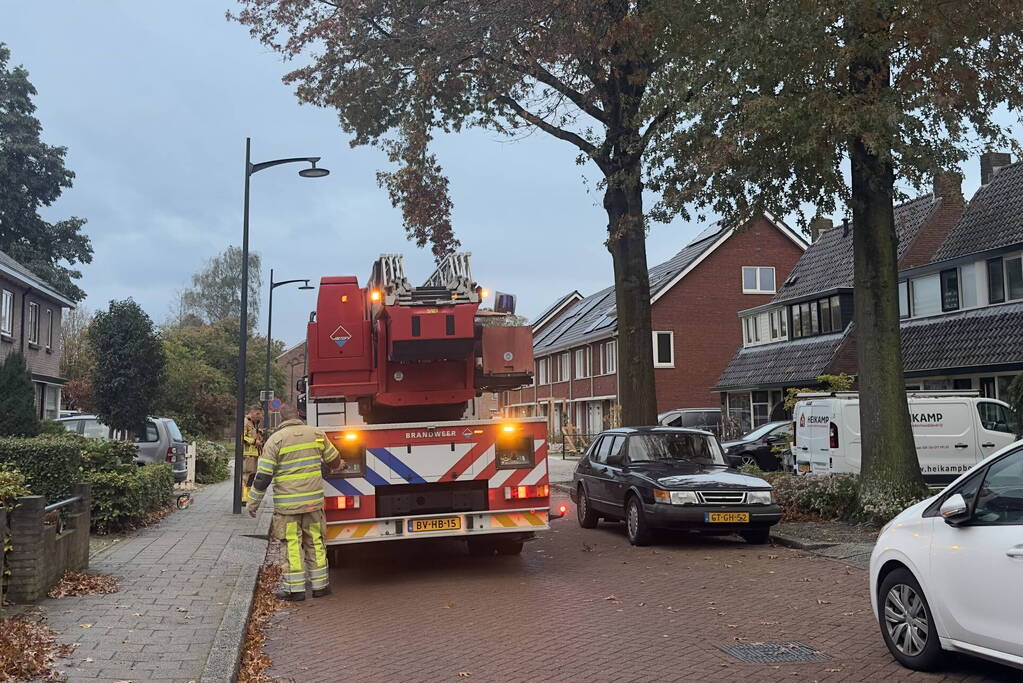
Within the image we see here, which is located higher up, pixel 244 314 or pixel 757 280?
pixel 757 280

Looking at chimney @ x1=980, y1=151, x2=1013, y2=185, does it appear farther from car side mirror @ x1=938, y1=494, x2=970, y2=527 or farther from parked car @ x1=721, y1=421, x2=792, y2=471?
car side mirror @ x1=938, y1=494, x2=970, y2=527

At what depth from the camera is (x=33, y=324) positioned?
31297 millimetres

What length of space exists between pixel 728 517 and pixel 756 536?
923 millimetres

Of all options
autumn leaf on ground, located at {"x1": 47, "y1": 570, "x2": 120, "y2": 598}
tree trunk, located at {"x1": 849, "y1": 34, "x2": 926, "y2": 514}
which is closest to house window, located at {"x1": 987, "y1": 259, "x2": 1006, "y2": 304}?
tree trunk, located at {"x1": 849, "y1": 34, "x2": 926, "y2": 514}

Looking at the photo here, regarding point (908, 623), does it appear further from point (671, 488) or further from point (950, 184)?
point (950, 184)

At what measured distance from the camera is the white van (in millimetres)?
18766

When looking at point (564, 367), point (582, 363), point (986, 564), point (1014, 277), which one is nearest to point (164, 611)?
point (986, 564)

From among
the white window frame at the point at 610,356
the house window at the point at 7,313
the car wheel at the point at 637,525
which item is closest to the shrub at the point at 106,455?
Answer: the car wheel at the point at 637,525

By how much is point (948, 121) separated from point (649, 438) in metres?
5.70

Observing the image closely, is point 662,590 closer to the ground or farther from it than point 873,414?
closer to the ground

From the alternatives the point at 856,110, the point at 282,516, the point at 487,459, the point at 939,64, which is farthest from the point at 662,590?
the point at 939,64

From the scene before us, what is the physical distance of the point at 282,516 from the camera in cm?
933

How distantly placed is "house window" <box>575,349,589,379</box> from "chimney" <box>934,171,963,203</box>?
122 feet

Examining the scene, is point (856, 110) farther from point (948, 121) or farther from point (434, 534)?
point (434, 534)
